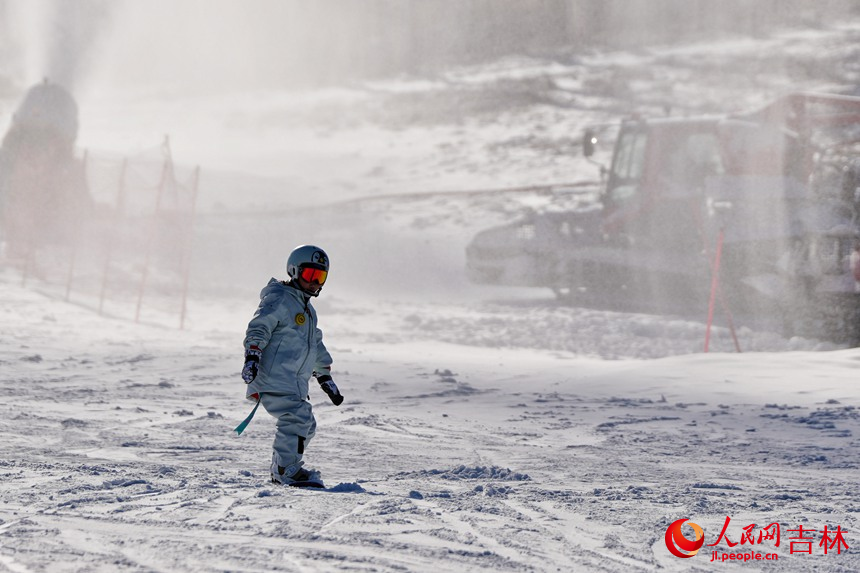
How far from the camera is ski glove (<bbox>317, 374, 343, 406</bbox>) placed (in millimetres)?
4918

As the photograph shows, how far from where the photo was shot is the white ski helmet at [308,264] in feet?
16.3

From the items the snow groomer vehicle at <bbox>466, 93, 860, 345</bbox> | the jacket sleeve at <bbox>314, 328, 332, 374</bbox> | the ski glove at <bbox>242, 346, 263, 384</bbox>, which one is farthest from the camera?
the snow groomer vehicle at <bbox>466, 93, 860, 345</bbox>

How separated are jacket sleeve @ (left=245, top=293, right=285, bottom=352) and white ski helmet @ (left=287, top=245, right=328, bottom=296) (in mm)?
176

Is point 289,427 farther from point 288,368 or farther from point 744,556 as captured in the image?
point 744,556

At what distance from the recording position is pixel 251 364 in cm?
458

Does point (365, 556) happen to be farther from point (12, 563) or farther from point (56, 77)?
point (56, 77)

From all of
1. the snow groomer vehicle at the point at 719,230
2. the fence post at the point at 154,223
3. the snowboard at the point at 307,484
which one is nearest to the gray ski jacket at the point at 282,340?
the snowboard at the point at 307,484

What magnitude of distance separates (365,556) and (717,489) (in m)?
2.33

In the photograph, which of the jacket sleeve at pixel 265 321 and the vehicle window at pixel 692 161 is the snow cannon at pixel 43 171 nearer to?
the vehicle window at pixel 692 161

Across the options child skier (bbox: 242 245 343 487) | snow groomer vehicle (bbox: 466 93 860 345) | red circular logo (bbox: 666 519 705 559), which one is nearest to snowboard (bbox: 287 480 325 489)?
child skier (bbox: 242 245 343 487)

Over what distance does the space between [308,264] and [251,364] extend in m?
0.66

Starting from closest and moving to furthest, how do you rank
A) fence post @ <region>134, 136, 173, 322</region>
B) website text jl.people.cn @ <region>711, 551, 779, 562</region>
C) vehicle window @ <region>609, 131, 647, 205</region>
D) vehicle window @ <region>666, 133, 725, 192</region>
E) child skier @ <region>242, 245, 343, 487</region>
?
website text jl.people.cn @ <region>711, 551, 779, 562</region> → child skier @ <region>242, 245, 343, 487</region> → fence post @ <region>134, 136, 173, 322</region> → vehicle window @ <region>666, 133, 725, 192</region> → vehicle window @ <region>609, 131, 647, 205</region>

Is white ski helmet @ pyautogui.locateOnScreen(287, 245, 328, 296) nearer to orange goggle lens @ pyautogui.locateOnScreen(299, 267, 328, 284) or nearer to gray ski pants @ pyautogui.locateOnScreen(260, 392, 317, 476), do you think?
orange goggle lens @ pyautogui.locateOnScreen(299, 267, 328, 284)

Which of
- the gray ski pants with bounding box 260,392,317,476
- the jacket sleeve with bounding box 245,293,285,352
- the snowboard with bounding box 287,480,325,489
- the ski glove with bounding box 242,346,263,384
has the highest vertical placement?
the jacket sleeve with bounding box 245,293,285,352
